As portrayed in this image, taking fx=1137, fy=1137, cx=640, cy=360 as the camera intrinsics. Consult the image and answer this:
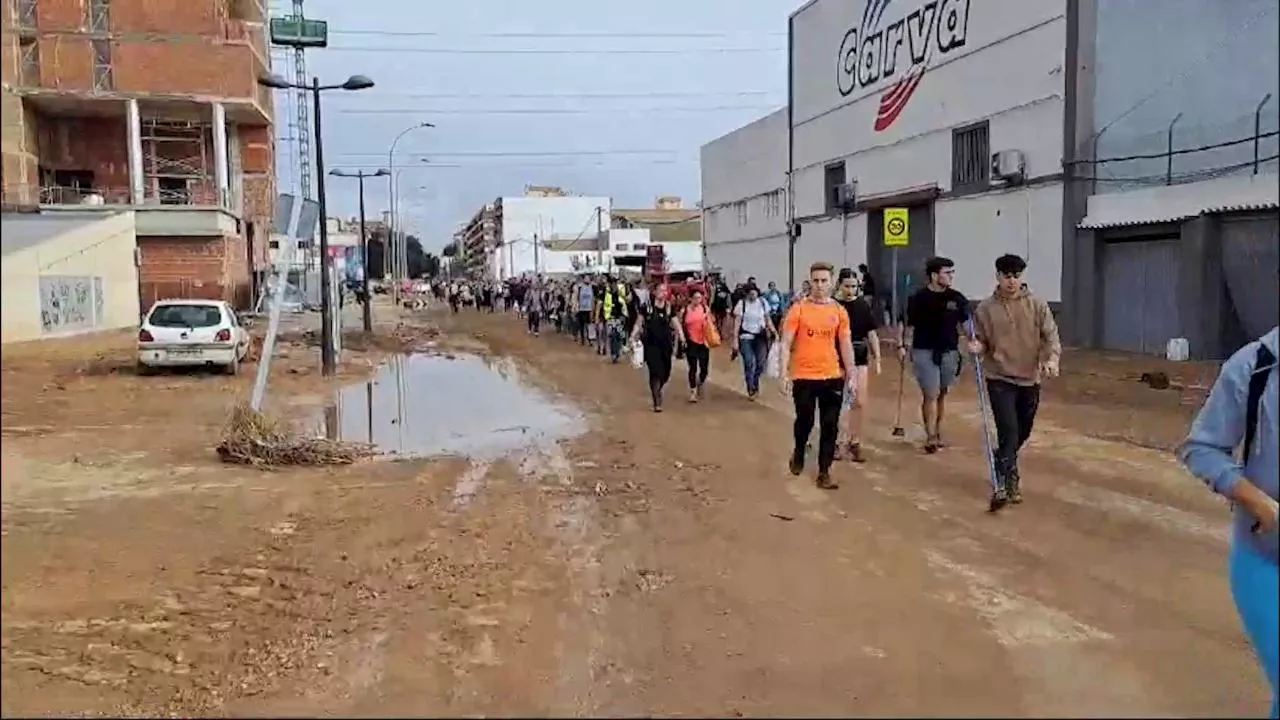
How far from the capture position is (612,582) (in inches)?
247

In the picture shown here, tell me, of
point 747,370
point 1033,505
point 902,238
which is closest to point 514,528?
point 1033,505

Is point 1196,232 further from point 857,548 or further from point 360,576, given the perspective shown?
point 360,576

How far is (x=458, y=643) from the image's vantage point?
17.0ft

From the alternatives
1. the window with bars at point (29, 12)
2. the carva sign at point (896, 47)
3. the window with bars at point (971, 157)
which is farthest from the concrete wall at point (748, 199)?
the window with bars at point (29, 12)

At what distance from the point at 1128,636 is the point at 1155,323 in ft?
56.3

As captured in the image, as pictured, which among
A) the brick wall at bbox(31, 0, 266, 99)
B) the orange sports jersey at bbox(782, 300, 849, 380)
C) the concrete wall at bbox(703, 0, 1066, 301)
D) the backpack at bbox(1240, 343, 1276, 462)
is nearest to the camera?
the backpack at bbox(1240, 343, 1276, 462)

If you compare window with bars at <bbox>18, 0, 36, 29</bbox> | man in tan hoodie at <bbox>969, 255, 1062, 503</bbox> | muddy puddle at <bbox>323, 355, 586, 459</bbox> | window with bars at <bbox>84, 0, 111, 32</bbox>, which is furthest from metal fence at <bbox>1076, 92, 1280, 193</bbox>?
window with bars at <bbox>84, 0, 111, 32</bbox>

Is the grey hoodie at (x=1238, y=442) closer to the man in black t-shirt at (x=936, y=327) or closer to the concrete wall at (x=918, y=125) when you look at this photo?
the man in black t-shirt at (x=936, y=327)

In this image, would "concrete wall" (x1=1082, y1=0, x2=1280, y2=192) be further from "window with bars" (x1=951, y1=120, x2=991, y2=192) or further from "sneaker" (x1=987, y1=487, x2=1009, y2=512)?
"window with bars" (x1=951, y1=120, x2=991, y2=192)

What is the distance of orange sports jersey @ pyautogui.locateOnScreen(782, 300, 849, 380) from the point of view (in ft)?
29.2

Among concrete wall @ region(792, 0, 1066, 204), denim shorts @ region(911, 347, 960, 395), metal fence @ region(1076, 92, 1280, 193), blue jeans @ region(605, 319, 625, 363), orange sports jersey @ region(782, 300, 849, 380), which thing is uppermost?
concrete wall @ region(792, 0, 1066, 204)

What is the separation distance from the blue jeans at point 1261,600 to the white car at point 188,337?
64.2ft

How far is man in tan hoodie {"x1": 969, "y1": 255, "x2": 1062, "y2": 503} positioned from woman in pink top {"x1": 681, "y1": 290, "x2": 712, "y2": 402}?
691 cm

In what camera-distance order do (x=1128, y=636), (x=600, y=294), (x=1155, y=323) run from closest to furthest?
(x=1128, y=636)
(x=1155, y=323)
(x=600, y=294)
